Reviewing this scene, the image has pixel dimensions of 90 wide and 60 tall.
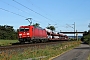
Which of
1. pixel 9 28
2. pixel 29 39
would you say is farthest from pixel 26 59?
pixel 9 28

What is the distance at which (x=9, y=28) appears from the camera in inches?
5064

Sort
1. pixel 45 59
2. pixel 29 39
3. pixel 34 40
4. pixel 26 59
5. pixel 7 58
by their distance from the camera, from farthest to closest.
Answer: pixel 34 40 → pixel 29 39 → pixel 45 59 → pixel 26 59 → pixel 7 58

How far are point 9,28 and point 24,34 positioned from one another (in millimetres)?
82256

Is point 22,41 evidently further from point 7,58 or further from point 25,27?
point 7,58

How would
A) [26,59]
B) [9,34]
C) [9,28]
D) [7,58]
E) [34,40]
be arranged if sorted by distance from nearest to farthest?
[7,58], [26,59], [34,40], [9,34], [9,28]

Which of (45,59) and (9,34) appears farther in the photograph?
(9,34)

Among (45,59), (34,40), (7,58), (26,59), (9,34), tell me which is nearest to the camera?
(7,58)

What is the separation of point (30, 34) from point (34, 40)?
289 cm

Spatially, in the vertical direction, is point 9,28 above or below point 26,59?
above

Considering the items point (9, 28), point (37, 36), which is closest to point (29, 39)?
point (37, 36)

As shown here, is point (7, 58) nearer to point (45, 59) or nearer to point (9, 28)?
point (45, 59)

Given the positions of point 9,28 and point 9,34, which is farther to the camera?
point 9,28

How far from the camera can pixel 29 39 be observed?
47.4m

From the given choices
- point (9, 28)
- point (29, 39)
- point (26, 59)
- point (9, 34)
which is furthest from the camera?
point (9, 28)
